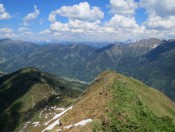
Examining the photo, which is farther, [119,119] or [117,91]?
[117,91]

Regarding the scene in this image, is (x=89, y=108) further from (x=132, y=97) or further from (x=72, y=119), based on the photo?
(x=132, y=97)

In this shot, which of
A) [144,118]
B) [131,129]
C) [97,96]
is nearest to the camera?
[131,129]

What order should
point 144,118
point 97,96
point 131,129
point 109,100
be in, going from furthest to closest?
point 97,96, point 109,100, point 144,118, point 131,129

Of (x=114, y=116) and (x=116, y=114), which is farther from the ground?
(x=116, y=114)

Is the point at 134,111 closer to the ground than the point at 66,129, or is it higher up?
higher up

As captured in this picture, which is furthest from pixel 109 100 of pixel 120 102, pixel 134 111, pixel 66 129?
pixel 66 129

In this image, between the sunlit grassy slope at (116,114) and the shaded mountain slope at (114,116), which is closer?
the sunlit grassy slope at (116,114)

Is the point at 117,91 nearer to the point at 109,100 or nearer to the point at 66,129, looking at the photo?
the point at 109,100

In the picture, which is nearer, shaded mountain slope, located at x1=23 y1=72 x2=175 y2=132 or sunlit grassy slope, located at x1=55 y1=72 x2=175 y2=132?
sunlit grassy slope, located at x1=55 y1=72 x2=175 y2=132

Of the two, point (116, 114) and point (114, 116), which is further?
point (116, 114)
